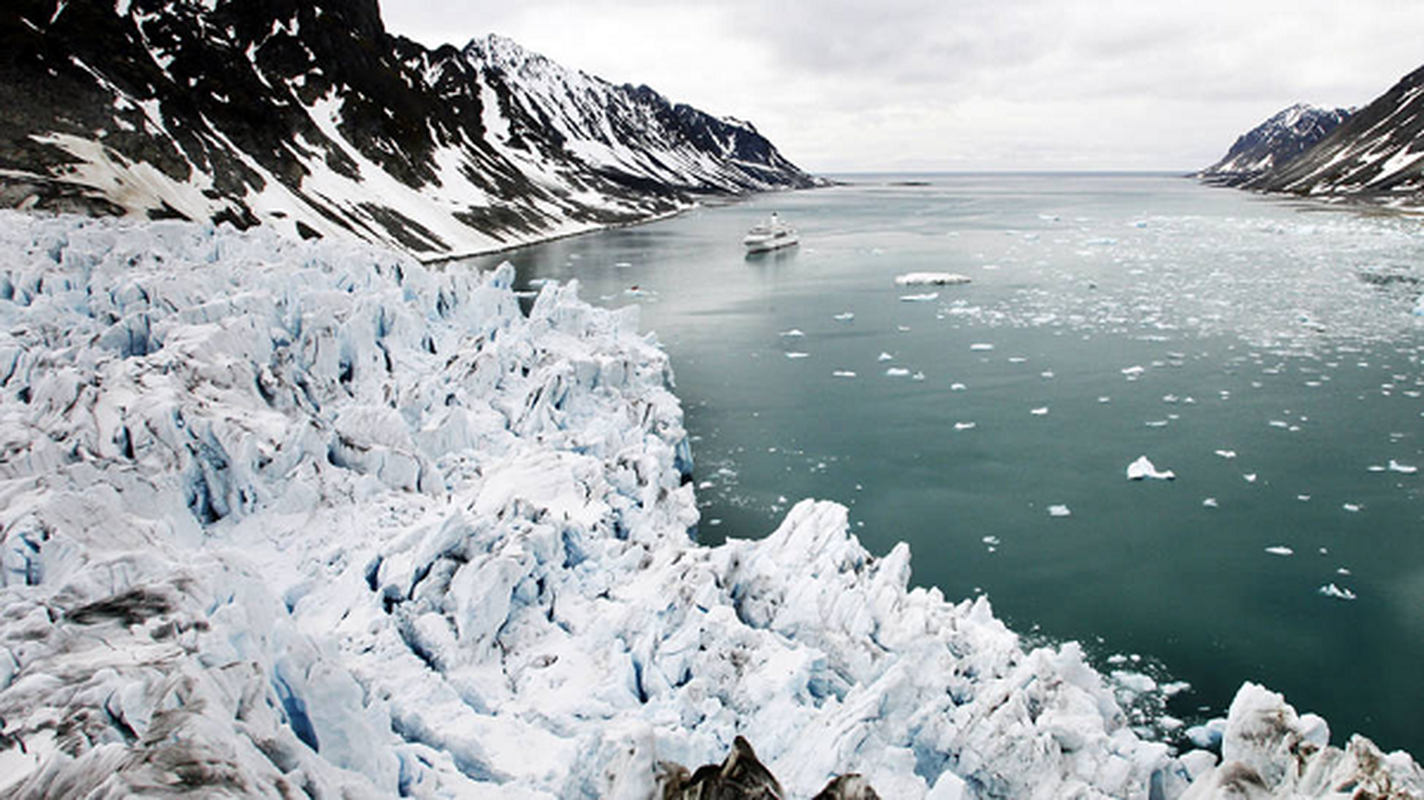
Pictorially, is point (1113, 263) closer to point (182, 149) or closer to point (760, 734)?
point (760, 734)

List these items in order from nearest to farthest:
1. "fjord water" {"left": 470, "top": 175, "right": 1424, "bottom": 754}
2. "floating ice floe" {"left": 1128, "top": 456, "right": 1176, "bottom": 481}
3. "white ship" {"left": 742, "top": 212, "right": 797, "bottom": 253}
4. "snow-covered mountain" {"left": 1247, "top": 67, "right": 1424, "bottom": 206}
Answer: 1. "fjord water" {"left": 470, "top": 175, "right": 1424, "bottom": 754}
2. "floating ice floe" {"left": 1128, "top": 456, "right": 1176, "bottom": 481}
3. "white ship" {"left": 742, "top": 212, "right": 797, "bottom": 253}
4. "snow-covered mountain" {"left": 1247, "top": 67, "right": 1424, "bottom": 206}

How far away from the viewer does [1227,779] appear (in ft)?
23.4

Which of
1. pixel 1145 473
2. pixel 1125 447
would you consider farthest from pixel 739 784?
pixel 1125 447

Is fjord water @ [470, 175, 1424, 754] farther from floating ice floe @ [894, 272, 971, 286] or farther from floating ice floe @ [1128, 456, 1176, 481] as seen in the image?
floating ice floe @ [894, 272, 971, 286]

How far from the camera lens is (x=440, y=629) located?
28.6 feet

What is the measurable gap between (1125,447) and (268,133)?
208 ft

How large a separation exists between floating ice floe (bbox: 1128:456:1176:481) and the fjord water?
0.19m

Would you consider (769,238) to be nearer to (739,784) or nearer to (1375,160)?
(739,784)

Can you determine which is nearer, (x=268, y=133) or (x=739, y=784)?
(x=739, y=784)

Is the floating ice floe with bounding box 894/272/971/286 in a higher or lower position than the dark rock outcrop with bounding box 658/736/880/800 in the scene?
lower

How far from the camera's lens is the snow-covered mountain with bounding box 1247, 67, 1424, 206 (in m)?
104

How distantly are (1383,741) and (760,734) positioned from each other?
8046 mm

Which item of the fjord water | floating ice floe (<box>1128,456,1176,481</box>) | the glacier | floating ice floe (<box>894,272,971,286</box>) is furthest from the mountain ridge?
the glacier

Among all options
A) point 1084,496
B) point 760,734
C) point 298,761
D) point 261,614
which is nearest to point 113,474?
point 261,614
